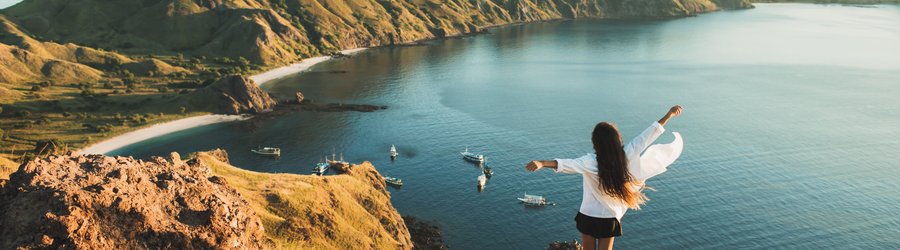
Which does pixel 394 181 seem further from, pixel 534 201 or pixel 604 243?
pixel 604 243

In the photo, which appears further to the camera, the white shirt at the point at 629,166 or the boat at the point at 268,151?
the boat at the point at 268,151

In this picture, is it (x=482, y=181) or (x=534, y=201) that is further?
(x=482, y=181)

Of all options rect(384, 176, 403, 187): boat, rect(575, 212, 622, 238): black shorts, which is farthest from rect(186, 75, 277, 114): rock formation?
rect(575, 212, 622, 238): black shorts

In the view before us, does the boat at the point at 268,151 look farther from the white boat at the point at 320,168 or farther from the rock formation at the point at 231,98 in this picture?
the rock formation at the point at 231,98

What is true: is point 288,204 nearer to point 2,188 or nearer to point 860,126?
point 2,188

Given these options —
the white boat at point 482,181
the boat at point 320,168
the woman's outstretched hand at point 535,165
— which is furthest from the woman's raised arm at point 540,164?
the boat at point 320,168

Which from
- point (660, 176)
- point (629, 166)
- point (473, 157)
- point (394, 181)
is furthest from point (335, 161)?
point (629, 166)

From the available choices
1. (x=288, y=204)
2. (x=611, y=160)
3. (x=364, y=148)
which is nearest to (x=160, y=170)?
(x=611, y=160)
